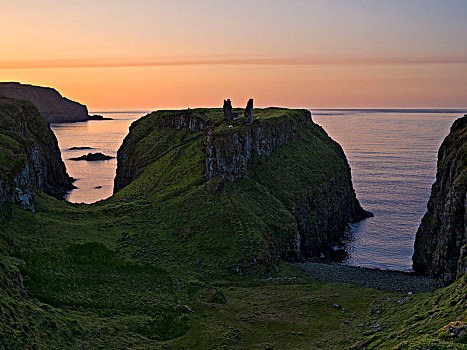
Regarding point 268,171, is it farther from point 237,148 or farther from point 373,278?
point 373,278

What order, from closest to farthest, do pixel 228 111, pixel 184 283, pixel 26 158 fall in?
pixel 184 283
pixel 26 158
pixel 228 111

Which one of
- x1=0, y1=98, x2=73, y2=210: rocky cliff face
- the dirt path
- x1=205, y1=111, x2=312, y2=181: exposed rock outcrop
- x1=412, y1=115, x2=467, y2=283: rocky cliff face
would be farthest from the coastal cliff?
x1=0, y1=98, x2=73, y2=210: rocky cliff face

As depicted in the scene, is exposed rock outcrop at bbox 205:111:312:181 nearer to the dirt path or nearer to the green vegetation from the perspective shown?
the green vegetation

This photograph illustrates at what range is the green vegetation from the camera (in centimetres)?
4912

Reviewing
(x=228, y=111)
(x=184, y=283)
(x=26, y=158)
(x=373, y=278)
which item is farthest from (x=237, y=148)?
(x=26, y=158)

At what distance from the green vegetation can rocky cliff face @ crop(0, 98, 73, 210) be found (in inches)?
193

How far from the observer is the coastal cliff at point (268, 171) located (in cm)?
9762

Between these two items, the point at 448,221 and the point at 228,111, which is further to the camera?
the point at 228,111

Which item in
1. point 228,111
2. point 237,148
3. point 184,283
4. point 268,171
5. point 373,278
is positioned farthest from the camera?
point 228,111

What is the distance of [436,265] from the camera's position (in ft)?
253

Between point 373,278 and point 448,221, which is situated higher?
point 448,221

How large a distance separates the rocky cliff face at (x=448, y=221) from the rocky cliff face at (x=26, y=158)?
7740 cm

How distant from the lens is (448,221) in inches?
2800

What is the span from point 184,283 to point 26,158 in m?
43.9
